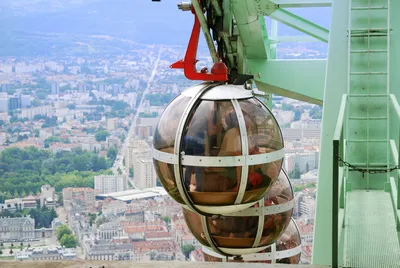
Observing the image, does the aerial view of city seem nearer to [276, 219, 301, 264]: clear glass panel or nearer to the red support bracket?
[276, 219, 301, 264]: clear glass panel

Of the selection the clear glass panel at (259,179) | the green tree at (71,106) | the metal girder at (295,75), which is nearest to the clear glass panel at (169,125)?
the clear glass panel at (259,179)

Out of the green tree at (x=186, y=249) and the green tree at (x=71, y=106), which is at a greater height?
the green tree at (x=71, y=106)

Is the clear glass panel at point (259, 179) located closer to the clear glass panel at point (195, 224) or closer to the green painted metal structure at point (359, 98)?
the clear glass panel at point (195, 224)

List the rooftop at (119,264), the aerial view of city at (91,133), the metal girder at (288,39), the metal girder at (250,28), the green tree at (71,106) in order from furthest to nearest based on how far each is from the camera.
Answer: the green tree at (71,106)
the aerial view of city at (91,133)
the metal girder at (288,39)
the metal girder at (250,28)
the rooftop at (119,264)

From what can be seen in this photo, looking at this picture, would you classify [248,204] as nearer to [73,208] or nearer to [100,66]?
[73,208]

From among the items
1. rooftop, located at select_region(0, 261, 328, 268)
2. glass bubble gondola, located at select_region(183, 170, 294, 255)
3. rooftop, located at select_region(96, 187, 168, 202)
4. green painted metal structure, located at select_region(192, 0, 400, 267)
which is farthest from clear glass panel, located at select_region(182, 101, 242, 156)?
rooftop, located at select_region(96, 187, 168, 202)

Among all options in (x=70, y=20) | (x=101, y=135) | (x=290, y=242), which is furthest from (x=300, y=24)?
(x=70, y=20)

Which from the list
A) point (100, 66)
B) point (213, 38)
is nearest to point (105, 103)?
point (100, 66)
